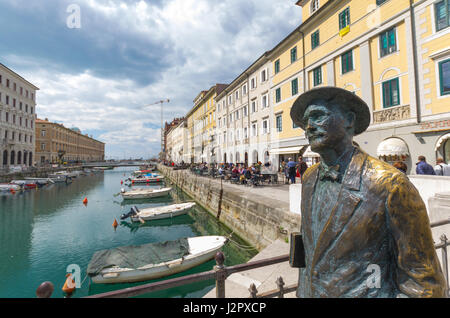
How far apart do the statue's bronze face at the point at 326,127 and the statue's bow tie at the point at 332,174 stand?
0.46 ft

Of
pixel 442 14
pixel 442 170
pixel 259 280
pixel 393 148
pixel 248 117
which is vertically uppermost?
pixel 442 14

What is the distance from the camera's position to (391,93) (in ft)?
40.5

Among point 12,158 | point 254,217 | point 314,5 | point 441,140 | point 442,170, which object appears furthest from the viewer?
point 12,158

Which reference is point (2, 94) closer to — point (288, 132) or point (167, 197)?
point (167, 197)

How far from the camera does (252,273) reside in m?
5.72

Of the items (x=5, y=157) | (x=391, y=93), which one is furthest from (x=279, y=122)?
(x=5, y=157)

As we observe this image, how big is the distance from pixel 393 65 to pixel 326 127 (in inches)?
574

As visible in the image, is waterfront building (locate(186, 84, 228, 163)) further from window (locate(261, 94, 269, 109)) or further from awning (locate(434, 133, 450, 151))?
awning (locate(434, 133, 450, 151))

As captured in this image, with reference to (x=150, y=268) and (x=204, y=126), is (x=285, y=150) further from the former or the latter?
(x=204, y=126)

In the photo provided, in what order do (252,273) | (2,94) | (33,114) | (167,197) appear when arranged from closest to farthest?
(252,273) < (167,197) < (2,94) < (33,114)

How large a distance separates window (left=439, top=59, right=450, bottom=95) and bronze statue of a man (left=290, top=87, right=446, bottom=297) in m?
12.7

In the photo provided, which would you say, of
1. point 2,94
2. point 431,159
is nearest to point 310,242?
point 431,159

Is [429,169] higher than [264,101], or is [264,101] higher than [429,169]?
[264,101]
